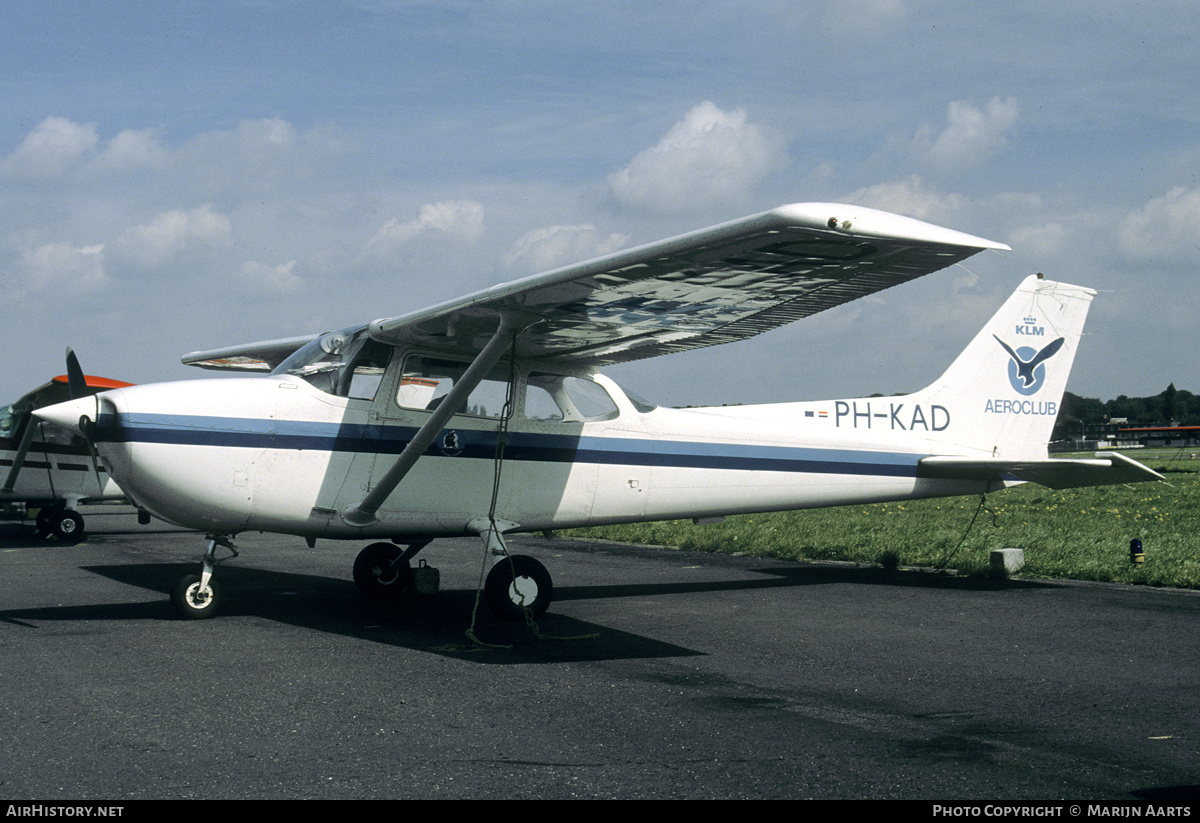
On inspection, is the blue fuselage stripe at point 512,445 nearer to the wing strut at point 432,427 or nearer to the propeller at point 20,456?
the wing strut at point 432,427

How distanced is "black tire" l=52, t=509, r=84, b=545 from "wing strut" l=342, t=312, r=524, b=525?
36.1 feet

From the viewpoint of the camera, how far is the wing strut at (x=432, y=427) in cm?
720

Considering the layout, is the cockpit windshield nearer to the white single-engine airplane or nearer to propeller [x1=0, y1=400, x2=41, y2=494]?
the white single-engine airplane

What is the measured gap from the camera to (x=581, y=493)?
28.1 ft

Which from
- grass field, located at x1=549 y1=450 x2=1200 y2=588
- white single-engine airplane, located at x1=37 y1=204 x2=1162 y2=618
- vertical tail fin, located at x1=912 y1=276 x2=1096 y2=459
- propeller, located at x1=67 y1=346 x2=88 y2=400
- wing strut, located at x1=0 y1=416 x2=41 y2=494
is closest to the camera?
white single-engine airplane, located at x1=37 y1=204 x2=1162 y2=618

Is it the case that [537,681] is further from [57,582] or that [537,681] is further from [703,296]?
[57,582]

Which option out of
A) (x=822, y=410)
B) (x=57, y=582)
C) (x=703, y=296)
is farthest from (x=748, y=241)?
(x=57, y=582)

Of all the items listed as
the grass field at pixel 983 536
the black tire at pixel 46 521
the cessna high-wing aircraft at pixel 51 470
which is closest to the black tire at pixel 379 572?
the grass field at pixel 983 536

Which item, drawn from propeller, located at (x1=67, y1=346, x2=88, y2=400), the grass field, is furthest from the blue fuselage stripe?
propeller, located at (x1=67, y1=346, x2=88, y2=400)

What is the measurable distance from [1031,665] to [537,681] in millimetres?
2928

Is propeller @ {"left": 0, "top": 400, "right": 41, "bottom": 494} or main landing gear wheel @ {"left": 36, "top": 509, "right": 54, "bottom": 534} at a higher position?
propeller @ {"left": 0, "top": 400, "right": 41, "bottom": 494}

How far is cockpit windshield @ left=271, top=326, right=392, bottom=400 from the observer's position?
779 centimetres

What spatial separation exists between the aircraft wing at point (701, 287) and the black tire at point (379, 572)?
222cm
